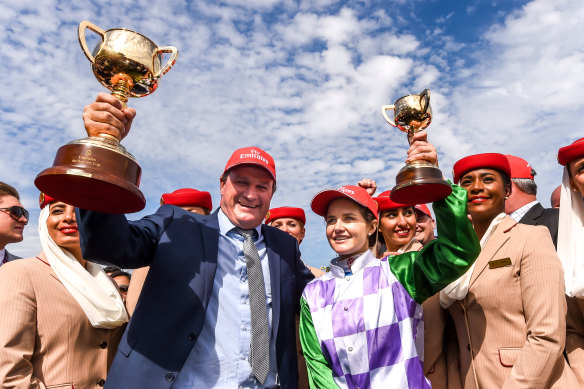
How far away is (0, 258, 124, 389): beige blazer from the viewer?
10.2 feet

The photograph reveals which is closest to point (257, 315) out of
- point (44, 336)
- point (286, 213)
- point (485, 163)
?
point (44, 336)

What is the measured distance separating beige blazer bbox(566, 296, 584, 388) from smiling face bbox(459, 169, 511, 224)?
104 centimetres

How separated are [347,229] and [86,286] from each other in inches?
92.5

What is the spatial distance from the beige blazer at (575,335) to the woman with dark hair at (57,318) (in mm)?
3925

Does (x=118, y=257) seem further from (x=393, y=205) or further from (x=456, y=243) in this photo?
(x=393, y=205)

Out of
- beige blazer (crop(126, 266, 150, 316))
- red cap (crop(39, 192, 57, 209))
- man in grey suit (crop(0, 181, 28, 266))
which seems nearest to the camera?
red cap (crop(39, 192, 57, 209))

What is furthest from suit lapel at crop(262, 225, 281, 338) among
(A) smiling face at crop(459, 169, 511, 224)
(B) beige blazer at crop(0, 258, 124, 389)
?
(A) smiling face at crop(459, 169, 511, 224)

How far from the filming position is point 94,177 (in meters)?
2.19

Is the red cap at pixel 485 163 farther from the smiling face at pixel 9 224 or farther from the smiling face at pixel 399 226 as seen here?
the smiling face at pixel 9 224

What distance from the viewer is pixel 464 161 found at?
13.8 ft

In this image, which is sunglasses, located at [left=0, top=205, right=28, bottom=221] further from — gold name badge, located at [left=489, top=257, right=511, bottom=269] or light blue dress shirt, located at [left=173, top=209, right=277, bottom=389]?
gold name badge, located at [left=489, top=257, right=511, bottom=269]

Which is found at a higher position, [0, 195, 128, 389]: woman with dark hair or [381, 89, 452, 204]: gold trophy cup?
[381, 89, 452, 204]: gold trophy cup

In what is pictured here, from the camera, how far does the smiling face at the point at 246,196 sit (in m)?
3.53

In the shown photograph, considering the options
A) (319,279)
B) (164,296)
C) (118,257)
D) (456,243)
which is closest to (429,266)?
(456,243)
